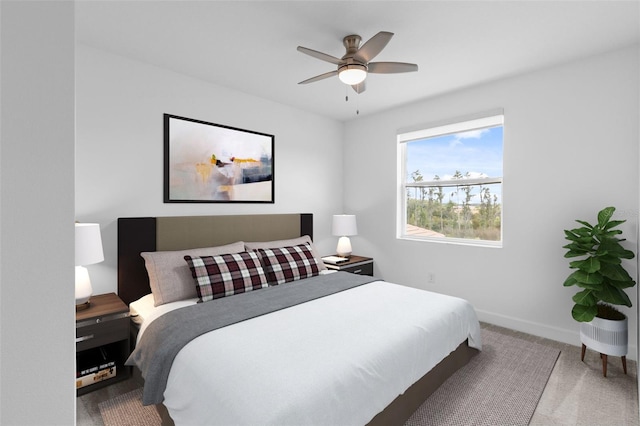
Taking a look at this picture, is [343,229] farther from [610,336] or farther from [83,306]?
[83,306]

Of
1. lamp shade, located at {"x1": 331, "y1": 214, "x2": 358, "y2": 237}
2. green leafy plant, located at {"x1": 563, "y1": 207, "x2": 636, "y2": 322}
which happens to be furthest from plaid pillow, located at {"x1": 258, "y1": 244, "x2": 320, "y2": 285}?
green leafy plant, located at {"x1": 563, "y1": 207, "x2": 636, "y2": 322}

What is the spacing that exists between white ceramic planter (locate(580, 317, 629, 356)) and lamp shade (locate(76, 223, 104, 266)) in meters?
3.66

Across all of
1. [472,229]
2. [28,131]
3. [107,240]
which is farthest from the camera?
[472,229]

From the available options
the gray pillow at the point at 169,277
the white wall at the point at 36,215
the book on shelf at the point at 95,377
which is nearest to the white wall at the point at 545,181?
the gray pillow at the point at 169,277

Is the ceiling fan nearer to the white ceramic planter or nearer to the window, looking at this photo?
the window

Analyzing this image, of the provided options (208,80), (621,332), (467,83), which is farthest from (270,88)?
(621,332)

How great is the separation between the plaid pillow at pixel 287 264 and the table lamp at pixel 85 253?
1297 mm

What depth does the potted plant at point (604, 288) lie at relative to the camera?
90.2 inches

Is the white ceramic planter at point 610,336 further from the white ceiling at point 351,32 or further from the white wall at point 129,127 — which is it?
the white wall at point 129,127

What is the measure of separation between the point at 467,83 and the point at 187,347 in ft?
11.2

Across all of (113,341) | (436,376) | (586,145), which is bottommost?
(436,376)

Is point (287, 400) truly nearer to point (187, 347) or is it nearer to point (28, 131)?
point (187, 347)

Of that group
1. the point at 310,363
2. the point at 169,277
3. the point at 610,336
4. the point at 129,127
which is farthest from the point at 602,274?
the point at 129,127

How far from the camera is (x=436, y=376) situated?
210cm
